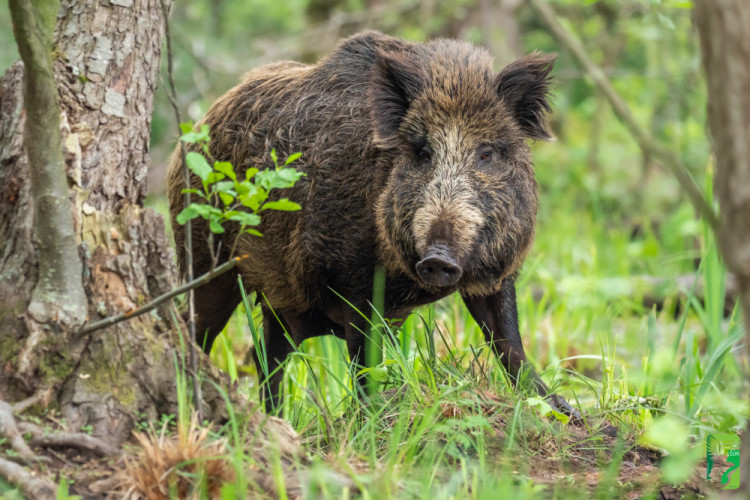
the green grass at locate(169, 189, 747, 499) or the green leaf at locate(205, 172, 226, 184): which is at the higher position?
the green leaf at locate(205, 172, 226, 184)

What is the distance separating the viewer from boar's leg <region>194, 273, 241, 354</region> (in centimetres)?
495

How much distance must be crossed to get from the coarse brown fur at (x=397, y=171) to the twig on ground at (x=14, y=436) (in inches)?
65.7

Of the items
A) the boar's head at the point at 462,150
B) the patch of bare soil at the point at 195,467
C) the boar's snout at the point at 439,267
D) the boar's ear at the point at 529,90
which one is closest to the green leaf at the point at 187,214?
the patch of bare soil at the point at 195,467

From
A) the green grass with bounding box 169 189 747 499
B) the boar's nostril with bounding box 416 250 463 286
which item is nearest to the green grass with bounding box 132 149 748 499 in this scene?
the green grass with bounding box 169 189 747 499

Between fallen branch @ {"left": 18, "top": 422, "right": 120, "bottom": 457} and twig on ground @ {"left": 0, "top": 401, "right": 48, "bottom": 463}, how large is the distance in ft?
0.10

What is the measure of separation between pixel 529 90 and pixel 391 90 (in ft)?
2.30

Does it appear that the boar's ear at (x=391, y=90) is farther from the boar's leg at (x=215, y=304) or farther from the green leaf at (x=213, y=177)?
the green leaf at (x=213, y=177)

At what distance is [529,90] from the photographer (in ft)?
13.4

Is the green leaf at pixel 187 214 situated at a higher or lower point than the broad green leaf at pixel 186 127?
lower

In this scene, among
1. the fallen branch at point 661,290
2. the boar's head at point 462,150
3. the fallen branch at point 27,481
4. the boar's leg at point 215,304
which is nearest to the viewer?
the fallen branch at point 27,481

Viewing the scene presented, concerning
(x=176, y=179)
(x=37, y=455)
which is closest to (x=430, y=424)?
(x=37, y=455)

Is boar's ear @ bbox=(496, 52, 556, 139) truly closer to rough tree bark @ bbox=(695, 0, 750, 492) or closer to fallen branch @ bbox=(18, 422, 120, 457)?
rough tree bark @ bbox=(695, 0, 750, 492)

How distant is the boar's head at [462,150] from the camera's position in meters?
3.84

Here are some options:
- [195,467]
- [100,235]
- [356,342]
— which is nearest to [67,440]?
[195,467]
